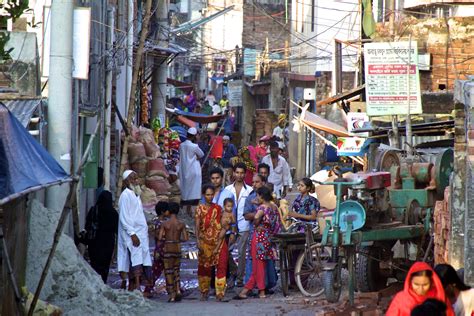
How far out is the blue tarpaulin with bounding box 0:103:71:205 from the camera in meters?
8.33

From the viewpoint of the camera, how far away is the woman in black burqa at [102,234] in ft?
46.1

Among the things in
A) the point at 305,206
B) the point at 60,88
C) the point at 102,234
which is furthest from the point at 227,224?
the point at 60,88

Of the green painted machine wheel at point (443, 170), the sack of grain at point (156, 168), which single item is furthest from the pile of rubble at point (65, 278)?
the sack of grain at point (156, 168)

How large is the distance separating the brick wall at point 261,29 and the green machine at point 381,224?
40809mm

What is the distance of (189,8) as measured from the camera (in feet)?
192

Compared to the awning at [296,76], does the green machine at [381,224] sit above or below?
below

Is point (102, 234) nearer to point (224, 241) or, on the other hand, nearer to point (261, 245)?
point (224, 241)

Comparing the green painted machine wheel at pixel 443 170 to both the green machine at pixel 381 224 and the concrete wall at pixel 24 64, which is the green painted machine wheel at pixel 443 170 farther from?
the concrete wall at pixel 24 64

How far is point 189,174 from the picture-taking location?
23891 mm

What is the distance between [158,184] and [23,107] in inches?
376

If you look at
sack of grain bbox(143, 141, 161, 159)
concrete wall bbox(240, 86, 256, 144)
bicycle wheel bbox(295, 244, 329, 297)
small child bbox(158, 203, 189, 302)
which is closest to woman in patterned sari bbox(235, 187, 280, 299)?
bicycle wheel bbox(295, 244, 329, 297)

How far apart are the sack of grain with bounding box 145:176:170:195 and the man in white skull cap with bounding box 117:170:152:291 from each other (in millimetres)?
7707

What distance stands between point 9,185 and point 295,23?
3756 cm

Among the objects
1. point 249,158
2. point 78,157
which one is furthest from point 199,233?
point 249,158
